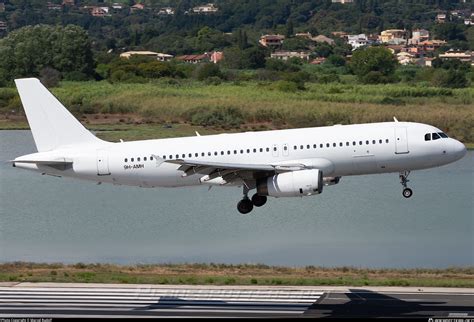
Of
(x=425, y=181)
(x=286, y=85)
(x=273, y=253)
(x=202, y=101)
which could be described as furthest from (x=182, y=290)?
(x=286, y=85)

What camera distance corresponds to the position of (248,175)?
224 ft

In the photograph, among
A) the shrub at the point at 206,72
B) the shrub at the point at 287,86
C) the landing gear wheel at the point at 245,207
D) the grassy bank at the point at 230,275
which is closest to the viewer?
the grassy bank at the point at 230,275

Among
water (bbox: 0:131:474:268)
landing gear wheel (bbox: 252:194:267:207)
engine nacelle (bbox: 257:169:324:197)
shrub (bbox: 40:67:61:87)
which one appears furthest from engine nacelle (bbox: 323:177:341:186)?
shrub (bbox: 40:67:61:87)

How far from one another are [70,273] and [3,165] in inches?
1646

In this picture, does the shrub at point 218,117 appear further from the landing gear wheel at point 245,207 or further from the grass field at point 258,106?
the landing gear wheel at point 245,207

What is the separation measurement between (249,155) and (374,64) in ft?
351

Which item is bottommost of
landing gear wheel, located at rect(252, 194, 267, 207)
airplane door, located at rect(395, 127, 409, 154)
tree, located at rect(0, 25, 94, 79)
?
landing gear wheel, located at rect(252, 194, 267, 207)

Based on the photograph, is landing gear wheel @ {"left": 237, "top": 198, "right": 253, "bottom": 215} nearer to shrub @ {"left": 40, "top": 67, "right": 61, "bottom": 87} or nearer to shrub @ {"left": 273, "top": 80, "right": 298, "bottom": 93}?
shrub @ {"left": 273, "top": 80, "right": 298, "bottom": 93}

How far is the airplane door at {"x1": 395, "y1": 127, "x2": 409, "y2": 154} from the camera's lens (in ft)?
217

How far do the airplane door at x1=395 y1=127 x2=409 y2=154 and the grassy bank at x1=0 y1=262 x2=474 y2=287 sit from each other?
21.5ft

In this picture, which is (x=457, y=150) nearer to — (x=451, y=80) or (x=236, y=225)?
(x=236, y=225)

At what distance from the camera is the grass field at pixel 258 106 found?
411 feet

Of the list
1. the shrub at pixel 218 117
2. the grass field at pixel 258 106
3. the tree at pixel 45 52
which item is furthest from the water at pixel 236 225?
the tree at pixel 45 52

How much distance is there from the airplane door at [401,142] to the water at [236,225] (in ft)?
30.0
